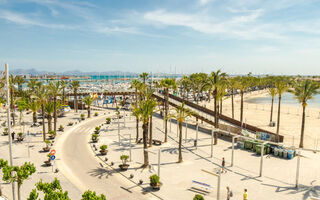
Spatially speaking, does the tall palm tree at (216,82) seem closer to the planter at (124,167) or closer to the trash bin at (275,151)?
the trash bin at (275,151)

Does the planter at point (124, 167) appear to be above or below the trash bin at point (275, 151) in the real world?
below

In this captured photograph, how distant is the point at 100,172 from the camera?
932 inches

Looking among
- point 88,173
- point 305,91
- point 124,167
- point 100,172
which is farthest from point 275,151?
point 88,173

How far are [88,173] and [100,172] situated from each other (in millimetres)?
1203

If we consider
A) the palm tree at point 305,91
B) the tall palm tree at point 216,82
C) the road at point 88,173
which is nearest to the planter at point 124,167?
the road at point 88,173

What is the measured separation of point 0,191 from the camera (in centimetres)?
1797

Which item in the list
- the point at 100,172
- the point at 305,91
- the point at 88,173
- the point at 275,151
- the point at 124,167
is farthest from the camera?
the point at 305,91

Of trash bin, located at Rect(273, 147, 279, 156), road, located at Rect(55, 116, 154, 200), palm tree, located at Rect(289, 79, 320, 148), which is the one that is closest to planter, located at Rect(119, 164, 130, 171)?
road, located at Rect(55, 116, 154, 200)

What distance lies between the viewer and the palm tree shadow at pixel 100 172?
22.9 m

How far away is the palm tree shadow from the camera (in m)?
22.9

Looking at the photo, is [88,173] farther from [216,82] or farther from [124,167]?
[216,82]

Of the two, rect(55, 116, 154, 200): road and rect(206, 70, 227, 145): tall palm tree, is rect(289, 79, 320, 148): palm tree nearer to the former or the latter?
rect(206, 70, 227, 145): tall palm tree

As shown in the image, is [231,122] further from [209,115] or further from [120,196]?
[120,196]

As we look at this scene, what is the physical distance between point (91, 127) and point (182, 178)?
94.3ft
